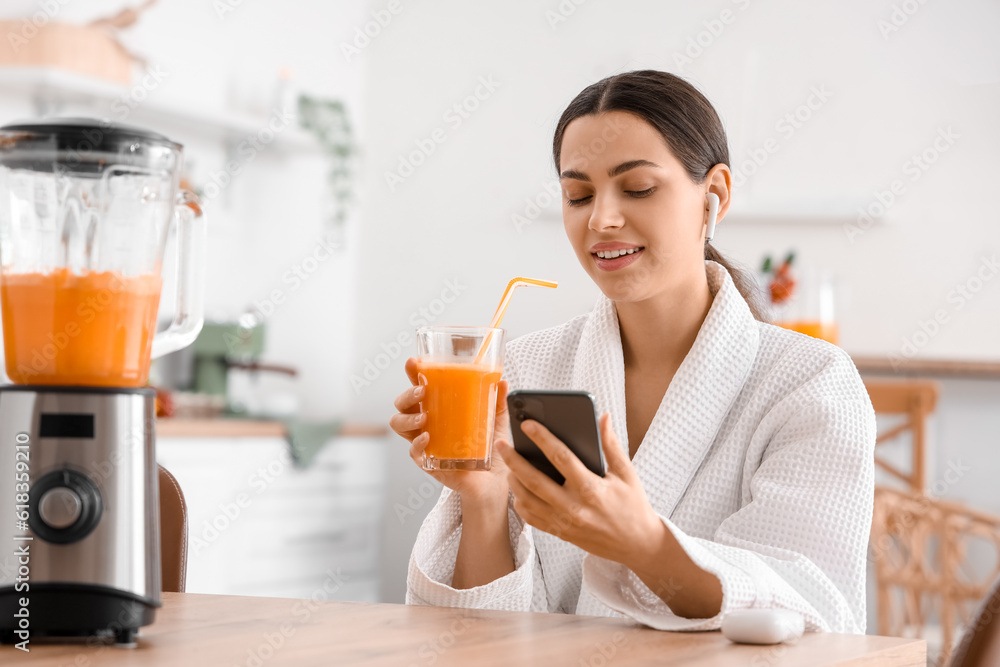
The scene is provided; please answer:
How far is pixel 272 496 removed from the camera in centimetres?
401

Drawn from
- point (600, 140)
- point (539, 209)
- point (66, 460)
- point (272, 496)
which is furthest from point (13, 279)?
point (539, 209)

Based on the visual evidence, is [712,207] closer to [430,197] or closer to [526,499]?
[526,499]

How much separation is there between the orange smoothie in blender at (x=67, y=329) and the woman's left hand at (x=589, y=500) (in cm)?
37

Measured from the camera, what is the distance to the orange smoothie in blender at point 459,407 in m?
1.25

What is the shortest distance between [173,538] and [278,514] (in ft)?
9.13

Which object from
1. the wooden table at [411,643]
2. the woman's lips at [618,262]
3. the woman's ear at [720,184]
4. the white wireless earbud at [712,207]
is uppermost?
the woman's ear at [720,184]

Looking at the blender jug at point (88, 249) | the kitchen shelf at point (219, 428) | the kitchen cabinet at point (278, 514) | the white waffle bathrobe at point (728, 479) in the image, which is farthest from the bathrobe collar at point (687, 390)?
the kitchen cabinet at point (278, 514)

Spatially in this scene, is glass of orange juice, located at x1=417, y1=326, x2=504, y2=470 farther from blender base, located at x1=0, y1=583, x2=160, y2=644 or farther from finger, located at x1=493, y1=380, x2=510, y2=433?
blender base, located at x1=0, y1=583, x2=160, y2=644

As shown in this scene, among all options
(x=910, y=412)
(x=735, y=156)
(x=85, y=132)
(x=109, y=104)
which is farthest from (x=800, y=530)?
(x=735, y=156)

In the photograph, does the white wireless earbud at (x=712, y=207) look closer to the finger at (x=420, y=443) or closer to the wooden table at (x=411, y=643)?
the finger at (x=420, y=443)

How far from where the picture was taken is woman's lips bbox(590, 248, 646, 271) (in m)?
1.56

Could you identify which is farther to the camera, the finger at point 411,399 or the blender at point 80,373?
the finger at point 411,399

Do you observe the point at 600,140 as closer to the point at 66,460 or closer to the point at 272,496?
the point at 66,460

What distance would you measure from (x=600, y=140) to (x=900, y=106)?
303 cm
